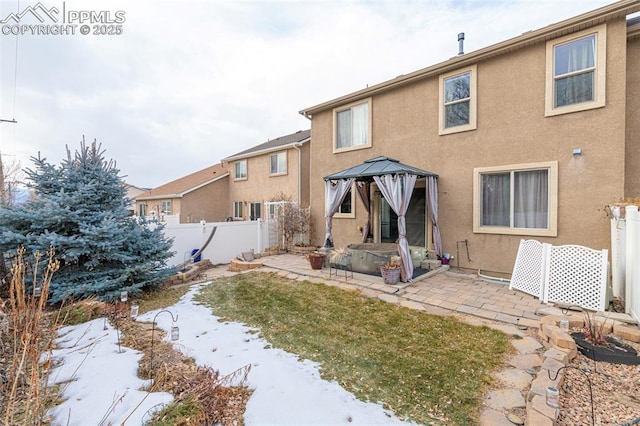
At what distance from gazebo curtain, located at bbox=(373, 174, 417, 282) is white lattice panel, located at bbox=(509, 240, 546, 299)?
222 centimetres

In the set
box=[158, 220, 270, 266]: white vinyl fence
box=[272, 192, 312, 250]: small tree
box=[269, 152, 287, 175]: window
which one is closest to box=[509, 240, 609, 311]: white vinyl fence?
box=[272, 192, 312, 250]: small tree

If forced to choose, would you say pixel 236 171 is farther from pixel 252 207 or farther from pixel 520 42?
pixel 520 42

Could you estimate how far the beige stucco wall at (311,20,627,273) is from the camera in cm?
574

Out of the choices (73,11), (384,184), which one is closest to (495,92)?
(384,184)

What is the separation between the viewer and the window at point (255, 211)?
16359mm

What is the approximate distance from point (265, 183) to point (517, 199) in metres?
12.3

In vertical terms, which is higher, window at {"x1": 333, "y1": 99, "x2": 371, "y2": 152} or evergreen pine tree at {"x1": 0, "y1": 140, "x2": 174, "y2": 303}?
window at {"x1": 333, "y1": 99, "x2": 371, "y2": 152}

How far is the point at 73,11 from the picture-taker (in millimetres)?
6539

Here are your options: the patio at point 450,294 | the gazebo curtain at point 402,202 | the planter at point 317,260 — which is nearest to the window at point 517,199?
the patio at point 450,294

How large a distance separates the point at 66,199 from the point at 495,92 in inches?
401

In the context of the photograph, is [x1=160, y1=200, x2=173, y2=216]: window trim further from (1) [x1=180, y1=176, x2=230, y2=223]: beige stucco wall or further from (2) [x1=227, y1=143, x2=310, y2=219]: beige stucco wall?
(2) [x1=227, y1=143, x2=310, y2=219]: beige stucco wall

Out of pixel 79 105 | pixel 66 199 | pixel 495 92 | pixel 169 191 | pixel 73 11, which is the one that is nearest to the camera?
pixel 66 199

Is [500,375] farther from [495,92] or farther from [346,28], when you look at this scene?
[346,28]

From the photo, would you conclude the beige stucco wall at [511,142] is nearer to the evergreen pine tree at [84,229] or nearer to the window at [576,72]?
the window at [576,72]
